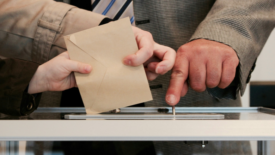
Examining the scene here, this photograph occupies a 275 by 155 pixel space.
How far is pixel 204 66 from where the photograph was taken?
0.53 metres

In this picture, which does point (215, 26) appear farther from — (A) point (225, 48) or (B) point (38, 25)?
(B) point (38, 25)

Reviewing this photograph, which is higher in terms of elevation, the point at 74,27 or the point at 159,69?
the point at 74,27

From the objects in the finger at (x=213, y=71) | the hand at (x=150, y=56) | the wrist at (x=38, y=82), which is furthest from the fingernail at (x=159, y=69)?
the wrist at (x=38, y=82)

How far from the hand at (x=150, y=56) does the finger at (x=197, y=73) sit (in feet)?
0.16

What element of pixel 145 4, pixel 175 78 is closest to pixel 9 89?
pixel 175 78

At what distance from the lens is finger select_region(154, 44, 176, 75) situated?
1.64 feet

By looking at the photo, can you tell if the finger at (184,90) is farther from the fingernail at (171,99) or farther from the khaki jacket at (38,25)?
the khaki jacket at (38,25)

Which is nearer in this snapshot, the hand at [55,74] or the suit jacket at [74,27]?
the hand at [55,74]

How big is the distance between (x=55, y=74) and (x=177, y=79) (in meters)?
0.24

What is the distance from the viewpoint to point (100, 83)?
1.44 ft

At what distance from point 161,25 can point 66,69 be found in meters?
0.48

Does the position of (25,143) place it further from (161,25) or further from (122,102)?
(161,25)

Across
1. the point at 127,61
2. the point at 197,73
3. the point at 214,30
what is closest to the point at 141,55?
the point at 127,61

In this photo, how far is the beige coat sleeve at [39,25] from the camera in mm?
615
